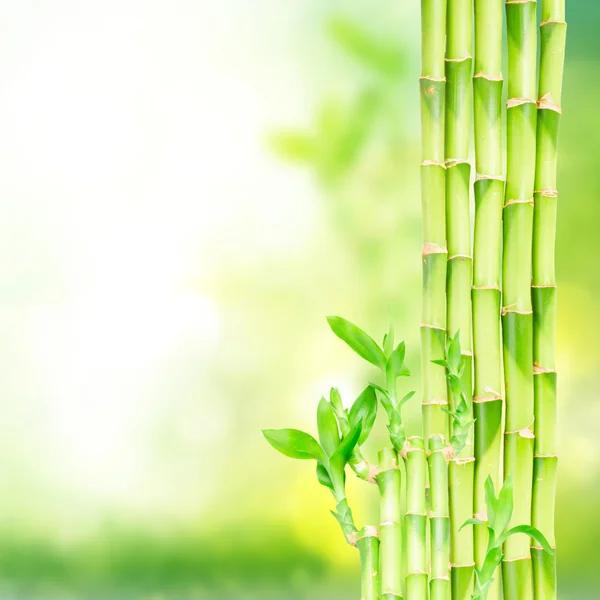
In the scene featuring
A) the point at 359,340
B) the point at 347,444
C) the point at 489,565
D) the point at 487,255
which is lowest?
the point at 489,565

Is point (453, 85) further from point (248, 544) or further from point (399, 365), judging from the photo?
point (248, 544)

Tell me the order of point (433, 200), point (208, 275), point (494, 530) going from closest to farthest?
point (494, 530) → point (433, 200) → point (208, 275)

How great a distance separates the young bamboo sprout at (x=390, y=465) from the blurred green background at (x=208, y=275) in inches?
5.9

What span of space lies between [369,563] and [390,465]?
0.10 meters

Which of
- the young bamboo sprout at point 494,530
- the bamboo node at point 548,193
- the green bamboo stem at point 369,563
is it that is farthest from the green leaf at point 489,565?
the bamboo node at point 548,193

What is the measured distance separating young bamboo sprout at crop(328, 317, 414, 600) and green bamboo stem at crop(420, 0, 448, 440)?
6 cm

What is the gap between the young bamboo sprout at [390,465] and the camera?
0.80 meters

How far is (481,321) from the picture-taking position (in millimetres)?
856

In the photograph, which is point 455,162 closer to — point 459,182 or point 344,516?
point 459,182

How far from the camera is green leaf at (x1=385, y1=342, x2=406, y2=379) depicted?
0.80 m

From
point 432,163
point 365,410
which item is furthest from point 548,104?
point 365,410

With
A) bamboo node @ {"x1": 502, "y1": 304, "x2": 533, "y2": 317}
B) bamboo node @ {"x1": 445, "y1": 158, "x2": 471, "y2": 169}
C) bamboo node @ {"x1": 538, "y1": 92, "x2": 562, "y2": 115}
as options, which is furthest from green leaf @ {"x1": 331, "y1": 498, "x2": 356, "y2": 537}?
bamboo node @ {"x1": 538, "y1": 92, "x2": 562, "y2": 115}

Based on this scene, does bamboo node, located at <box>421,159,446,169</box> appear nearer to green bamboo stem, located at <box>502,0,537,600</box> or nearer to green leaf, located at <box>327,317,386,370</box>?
green bamboo stem, located at <box>502,0,537,600</box>

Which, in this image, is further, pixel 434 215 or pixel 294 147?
pixel 294 147
